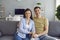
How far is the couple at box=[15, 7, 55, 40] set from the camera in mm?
3136

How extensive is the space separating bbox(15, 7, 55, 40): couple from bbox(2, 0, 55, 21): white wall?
190 inches

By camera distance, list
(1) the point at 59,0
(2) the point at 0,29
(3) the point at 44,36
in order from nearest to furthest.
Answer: (3) the point at 44,36
(2) the point at 0,29
(1) the point at 59,0

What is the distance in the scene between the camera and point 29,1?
8.12 metres

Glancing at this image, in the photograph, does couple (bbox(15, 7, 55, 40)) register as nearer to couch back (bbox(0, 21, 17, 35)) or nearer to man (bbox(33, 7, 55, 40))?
man (bbox(33, 7, 55, 40))

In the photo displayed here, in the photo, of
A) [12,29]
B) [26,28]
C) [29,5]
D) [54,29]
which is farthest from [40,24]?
[29,5]

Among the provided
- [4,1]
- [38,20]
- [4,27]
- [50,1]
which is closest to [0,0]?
[4,1]

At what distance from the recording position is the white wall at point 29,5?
805cm

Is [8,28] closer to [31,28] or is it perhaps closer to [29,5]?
[31,28]

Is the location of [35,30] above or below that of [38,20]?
below

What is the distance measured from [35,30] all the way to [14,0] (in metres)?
5.16

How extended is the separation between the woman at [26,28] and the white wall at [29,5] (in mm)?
4950

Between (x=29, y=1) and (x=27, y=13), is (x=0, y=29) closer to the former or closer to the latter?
(x=27, y=13)

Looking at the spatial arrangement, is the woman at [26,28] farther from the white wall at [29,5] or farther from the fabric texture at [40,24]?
the white wall at [29,5]

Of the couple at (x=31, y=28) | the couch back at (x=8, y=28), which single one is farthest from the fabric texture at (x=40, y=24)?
the couch back at (x=8, y=28)
